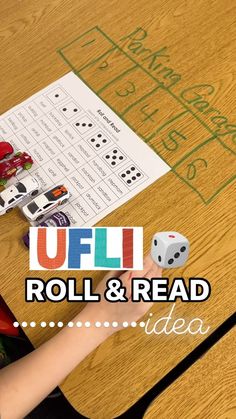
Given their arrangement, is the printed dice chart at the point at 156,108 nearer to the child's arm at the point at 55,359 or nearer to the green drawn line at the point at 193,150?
the green drawn line at the point at 193,150

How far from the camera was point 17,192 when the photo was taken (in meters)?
0.81

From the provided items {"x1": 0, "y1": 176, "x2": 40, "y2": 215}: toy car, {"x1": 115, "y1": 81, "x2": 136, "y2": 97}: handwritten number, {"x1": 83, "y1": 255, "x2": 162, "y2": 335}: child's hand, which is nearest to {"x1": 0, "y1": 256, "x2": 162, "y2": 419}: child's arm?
{"x1": 83, "y1": 255, "x2": 162, "y2": 335}: child's hand

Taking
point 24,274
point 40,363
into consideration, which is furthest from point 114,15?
point 40,363

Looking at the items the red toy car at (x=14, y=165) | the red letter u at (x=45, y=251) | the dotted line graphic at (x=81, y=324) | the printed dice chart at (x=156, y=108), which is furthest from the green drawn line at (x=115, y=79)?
the dotted line graphic at (x=81, y=324)

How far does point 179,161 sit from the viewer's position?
2.72ft

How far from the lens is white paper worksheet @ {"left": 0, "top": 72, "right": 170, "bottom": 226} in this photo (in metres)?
0.82

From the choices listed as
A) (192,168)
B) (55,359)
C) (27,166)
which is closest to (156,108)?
(192,168)

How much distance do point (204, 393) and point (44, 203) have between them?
1.29 feet

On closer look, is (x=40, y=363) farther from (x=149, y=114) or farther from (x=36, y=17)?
(x=36, y=17)

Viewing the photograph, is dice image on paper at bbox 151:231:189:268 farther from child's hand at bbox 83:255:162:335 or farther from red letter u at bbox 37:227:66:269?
red letter u at bbox 37:227:66:269

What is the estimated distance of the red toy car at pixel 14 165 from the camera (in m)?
0.84

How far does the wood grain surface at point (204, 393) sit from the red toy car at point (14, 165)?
0.45 meters

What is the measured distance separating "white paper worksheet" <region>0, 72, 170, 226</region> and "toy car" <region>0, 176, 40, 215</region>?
1.1 inches

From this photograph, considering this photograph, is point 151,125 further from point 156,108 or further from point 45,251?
point 45,251
